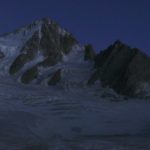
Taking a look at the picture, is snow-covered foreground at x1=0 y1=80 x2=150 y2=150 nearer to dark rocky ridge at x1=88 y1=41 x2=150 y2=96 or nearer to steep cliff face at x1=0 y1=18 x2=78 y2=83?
dark rocky ridge at x1=88 y1=41 x2=150 y2=96

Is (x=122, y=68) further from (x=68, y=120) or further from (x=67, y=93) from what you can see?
(x=68, y=120)

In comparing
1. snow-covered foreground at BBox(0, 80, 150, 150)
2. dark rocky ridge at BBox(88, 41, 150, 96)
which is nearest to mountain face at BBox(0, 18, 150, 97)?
dark rocky ridge at BBox(88, 41, 150, 96)

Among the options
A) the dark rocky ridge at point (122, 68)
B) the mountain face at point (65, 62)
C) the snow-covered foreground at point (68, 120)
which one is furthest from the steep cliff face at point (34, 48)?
the snow-covered foreground at point (68, 120)

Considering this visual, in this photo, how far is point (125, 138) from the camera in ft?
59.9

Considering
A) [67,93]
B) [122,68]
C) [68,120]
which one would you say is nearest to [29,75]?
[67,93]

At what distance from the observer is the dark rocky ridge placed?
3650 centimetres

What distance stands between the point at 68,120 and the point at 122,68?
52.8 ft

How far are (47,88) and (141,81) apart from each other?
782 cm

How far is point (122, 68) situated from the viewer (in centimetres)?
3966

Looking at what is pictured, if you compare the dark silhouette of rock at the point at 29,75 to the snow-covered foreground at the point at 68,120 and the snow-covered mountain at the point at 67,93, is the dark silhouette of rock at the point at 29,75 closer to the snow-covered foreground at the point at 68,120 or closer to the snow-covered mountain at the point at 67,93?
the snow-covered mountain at the point at 67,93

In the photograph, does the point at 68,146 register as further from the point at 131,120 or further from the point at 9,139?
the point at 131,120

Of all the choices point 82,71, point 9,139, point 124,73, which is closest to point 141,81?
point 124,73

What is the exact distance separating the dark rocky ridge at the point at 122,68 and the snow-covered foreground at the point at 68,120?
237 centimetres

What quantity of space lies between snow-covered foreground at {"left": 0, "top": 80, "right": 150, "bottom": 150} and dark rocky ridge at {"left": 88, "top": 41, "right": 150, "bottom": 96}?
2373 millimetres
